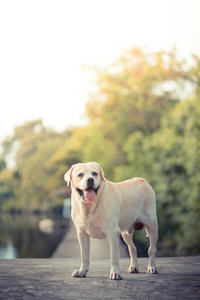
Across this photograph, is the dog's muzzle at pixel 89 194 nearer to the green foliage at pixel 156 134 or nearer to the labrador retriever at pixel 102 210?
the labrador retriever at pixel 102 210

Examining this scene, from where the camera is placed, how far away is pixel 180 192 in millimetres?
20969

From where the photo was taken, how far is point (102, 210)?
17.4 ft

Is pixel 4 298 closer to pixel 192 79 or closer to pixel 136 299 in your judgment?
pixel 136 299

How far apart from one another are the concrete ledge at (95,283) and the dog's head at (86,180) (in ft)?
3.02

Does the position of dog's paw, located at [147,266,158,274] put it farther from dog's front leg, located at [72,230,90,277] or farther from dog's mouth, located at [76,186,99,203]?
dog's mouth, located at [76,186,99,203]

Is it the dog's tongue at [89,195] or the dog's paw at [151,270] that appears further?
the dog's paw at [151,270]

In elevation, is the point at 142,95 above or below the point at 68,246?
above

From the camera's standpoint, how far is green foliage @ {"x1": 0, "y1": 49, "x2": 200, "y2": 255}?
1970 cm

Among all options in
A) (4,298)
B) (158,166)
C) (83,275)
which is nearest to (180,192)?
(158,166)

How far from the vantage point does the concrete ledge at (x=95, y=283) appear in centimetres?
462

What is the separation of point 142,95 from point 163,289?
26.9 metres

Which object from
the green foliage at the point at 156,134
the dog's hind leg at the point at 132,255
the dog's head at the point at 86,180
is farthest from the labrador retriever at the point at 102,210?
the green foliage at the point at 156,134

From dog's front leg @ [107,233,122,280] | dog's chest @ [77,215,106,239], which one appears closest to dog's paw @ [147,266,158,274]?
dog's front leg @ [107,233,122,280]

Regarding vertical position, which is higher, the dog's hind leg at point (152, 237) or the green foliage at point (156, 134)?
the green foliage at point (156, 134)
